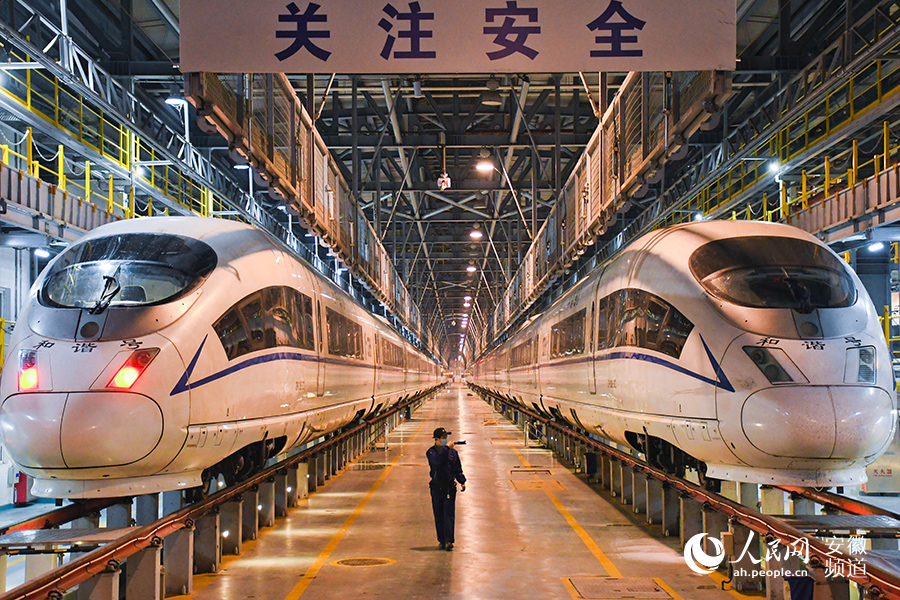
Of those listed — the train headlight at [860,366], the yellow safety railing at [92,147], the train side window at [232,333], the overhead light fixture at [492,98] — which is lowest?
the train headlight at [860,366]

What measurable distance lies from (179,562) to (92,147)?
404 inches

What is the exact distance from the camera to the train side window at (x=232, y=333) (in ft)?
28.2

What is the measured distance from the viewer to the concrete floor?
7.89 m

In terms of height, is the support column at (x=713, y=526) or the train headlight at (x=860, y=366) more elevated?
the train headlight at (x=860, y=366)

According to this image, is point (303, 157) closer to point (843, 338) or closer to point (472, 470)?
point (472, 470)

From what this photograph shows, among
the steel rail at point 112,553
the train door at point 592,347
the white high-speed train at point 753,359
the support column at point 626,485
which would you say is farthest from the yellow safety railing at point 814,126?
the steel rail at point 112,553

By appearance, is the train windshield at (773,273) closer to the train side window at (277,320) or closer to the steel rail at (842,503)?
the steel rail at (842,503)

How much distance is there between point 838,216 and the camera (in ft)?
43.4

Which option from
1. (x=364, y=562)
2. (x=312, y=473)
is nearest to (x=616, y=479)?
(x=312, y=473)

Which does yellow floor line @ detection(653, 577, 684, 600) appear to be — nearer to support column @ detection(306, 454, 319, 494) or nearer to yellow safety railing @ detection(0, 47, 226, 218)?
support column @ detection(306, 454, 319, 494)

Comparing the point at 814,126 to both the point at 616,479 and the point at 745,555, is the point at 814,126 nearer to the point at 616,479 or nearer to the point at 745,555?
the point at 616,479

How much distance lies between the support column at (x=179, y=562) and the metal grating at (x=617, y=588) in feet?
11.3

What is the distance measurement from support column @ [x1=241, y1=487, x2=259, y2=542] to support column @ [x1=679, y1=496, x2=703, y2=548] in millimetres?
4900

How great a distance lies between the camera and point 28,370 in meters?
7.58
